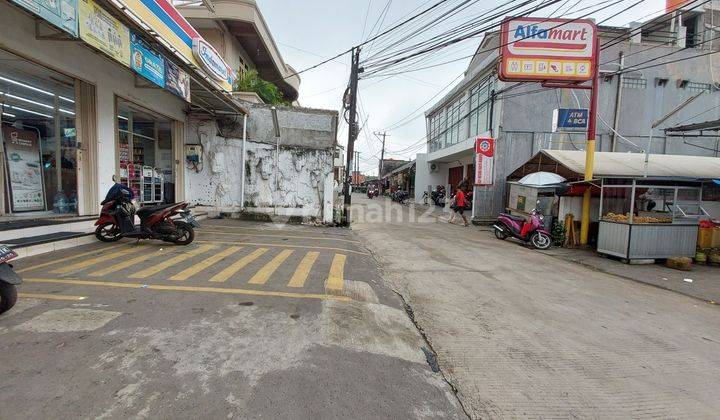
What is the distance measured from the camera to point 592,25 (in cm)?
1033

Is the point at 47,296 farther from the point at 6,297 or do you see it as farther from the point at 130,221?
the point at 130,221

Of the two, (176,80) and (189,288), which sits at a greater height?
(176,80)

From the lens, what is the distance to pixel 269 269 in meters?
5.71

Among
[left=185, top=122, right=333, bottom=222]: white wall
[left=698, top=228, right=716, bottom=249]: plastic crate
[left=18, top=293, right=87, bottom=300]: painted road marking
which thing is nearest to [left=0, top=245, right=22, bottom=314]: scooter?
[left=18, top=293, right=87, bottom=300]: painted road marking

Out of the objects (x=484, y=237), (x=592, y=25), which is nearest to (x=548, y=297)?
(x=484, y=237)

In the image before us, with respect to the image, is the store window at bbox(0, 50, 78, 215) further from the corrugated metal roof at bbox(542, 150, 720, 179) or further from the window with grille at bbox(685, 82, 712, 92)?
the window with grille at bbox(685, 82, 712, 92)

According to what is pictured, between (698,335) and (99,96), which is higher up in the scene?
(99,96)

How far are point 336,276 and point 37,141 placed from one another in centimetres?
762

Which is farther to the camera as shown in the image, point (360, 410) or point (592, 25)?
point (592, 25)

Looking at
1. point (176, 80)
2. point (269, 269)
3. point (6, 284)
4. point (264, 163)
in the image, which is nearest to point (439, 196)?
point (264, 163)

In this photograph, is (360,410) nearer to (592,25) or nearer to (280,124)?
(280,124)

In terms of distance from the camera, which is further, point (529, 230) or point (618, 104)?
point (618, 104)

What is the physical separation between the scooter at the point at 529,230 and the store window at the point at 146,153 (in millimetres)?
11441

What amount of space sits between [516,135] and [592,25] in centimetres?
529
